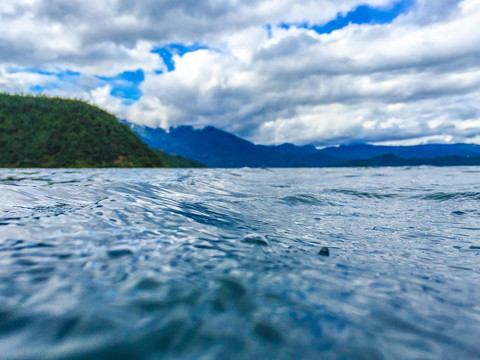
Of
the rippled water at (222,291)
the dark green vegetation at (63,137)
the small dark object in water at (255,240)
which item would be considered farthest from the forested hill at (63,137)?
the small dark object in water at (255,240)

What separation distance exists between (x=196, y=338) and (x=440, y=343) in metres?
1.95

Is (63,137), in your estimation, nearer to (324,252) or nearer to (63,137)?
(63,137)

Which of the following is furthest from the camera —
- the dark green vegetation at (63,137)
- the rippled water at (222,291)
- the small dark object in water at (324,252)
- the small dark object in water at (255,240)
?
the dark green vegetation at (63,137)

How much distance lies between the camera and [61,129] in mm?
73000

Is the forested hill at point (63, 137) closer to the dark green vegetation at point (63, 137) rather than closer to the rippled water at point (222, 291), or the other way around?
the dark green vegetation at point (63, 137)

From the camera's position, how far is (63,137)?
233 feet

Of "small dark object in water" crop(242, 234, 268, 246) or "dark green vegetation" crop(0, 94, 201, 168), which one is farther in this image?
"dark green vegetation" crop(0, 94, 201, 168)

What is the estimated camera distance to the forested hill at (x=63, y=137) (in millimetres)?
64250

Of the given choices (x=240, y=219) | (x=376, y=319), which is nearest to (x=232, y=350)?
(x=376, y=319)

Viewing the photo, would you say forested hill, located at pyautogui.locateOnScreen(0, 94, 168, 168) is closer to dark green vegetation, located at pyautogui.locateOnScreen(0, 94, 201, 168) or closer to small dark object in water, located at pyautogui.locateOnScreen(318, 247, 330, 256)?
dark green vegetation, located at pyautogui.locateOnScreen(0, 94, 201, 168)

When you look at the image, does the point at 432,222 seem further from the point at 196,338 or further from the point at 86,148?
the point at 86,148

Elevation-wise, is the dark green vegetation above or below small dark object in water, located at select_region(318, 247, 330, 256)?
above

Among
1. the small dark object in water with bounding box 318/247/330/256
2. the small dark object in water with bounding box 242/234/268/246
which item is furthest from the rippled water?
the small dark object in water with bounding box 318/247/330/256

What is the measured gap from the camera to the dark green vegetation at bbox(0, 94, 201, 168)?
6419 centimetres
